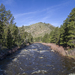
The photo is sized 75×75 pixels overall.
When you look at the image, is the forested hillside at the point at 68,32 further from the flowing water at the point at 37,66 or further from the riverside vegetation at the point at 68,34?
the flowing water at the point at 37,66

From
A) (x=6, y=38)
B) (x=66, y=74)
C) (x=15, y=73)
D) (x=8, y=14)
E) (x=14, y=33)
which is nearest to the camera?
(x=66, y=74)

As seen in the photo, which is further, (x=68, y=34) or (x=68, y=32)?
(x=68, y=34)

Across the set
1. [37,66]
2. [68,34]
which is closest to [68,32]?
[68,34]

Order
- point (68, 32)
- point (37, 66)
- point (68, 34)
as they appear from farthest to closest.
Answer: point (68, 34) < point (68, 32) < point (37, 66)

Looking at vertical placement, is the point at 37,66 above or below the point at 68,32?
below

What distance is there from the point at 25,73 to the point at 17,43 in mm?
24784

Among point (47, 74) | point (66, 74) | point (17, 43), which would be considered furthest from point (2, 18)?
point (66, 74)

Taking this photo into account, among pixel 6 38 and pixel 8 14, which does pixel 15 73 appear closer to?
pixel 6 38

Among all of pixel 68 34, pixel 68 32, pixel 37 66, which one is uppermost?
pixel 68 32

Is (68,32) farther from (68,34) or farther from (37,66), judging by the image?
(37,66)

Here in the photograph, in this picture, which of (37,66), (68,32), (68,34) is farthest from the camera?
(68,34)

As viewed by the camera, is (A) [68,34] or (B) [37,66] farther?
(A) [68,34]

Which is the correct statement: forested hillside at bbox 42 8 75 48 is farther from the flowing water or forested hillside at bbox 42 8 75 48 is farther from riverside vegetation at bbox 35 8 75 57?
the flowing water

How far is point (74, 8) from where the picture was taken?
23.7 metres
